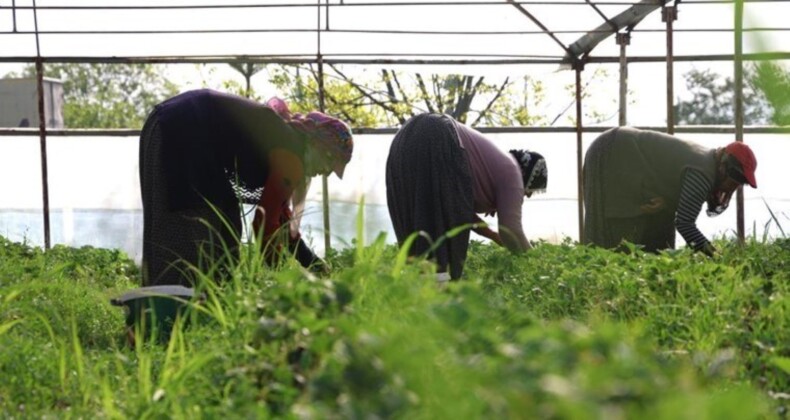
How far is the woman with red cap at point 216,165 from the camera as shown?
4.36 m

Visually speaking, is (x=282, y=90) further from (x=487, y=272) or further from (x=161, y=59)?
(x=487, y=272)

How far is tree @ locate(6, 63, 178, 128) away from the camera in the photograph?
35.2 meters

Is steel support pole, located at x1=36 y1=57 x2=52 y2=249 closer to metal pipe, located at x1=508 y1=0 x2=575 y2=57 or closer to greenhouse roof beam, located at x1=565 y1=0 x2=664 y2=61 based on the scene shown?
metal pipe, located at x1=508 y1=0 x2=575 y2=57

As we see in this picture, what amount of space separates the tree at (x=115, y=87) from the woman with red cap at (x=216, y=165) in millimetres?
30704

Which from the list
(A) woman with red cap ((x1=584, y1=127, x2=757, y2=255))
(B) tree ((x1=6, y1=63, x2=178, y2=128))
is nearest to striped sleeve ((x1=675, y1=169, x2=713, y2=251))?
(A) woman with red cap ((x1=584, y1=127, x2=757, y2=255))

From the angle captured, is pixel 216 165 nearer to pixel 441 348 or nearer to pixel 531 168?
pixel 531 168

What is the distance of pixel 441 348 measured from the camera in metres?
1.88

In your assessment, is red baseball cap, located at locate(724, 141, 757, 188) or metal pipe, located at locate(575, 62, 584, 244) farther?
metal pipe, located at locate(575, 62, 584, 244)

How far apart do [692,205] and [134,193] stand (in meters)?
6.14

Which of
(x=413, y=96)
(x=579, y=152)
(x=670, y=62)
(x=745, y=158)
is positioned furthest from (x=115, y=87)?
(x=745, y=158)

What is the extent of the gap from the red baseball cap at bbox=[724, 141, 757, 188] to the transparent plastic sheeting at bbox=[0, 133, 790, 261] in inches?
174

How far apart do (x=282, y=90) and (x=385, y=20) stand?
1054 centimetres

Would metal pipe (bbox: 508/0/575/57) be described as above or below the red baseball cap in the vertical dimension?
above

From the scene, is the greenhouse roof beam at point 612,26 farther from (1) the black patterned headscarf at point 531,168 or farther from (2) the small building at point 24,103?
(2) the small building at point 24,103
